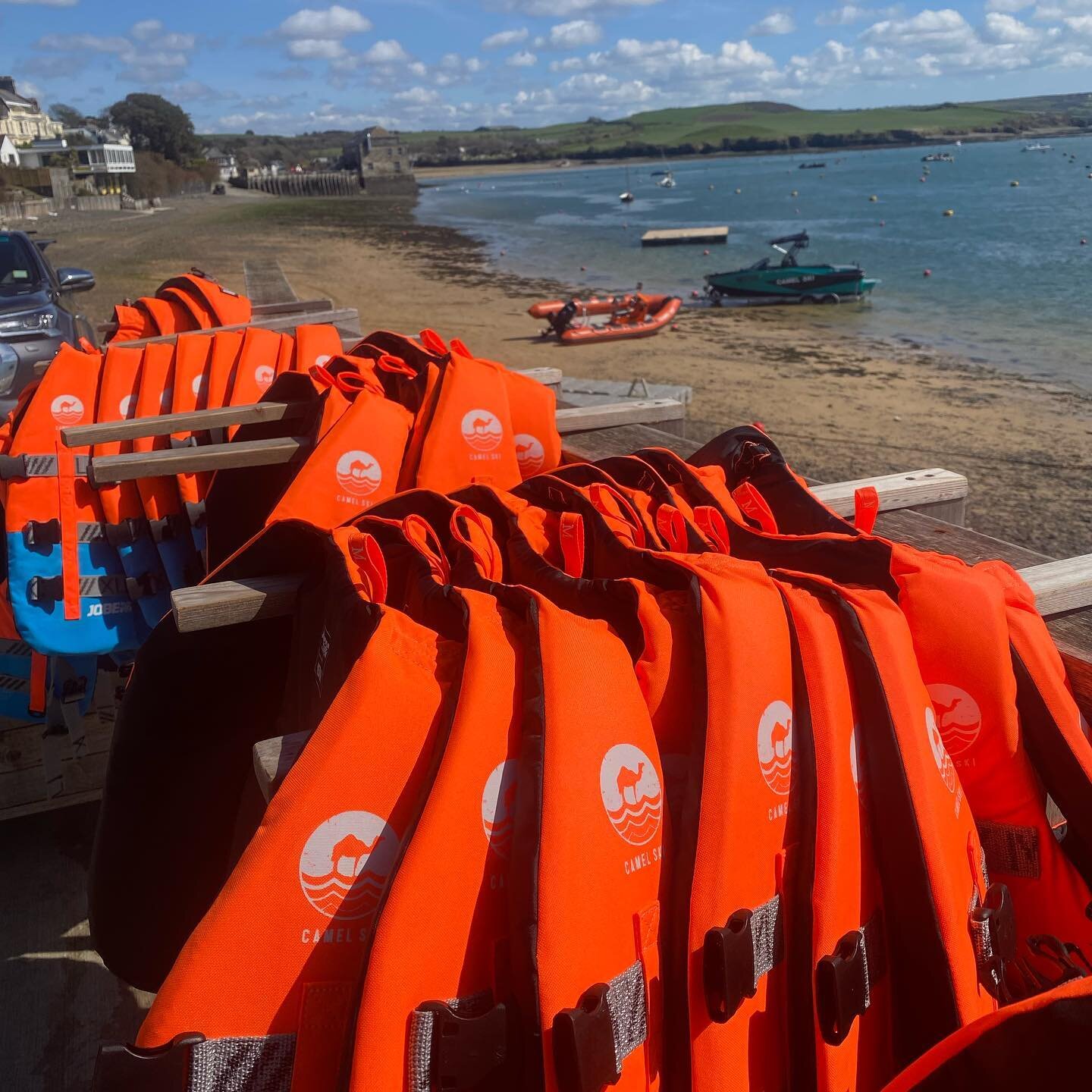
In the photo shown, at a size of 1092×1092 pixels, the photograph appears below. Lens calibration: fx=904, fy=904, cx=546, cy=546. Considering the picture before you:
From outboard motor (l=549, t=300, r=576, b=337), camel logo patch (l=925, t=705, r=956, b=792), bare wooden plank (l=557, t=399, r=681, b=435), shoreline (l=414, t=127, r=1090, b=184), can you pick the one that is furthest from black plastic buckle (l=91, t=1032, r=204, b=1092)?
shoreline (l=414, t=127, r=1090, b=184)

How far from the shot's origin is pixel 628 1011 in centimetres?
104

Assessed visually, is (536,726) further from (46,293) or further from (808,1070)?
(46,293)

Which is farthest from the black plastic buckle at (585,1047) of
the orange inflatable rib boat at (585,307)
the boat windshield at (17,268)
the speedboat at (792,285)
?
the speedboat at (792,285)

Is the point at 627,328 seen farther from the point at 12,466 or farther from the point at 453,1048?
the point at 453,1048

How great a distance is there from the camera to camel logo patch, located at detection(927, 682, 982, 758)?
1333 mm

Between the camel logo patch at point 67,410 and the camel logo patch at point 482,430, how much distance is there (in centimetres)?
142

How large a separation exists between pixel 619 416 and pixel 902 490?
113 centimetres

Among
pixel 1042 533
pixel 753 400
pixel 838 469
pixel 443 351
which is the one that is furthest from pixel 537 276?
pixel 443 351

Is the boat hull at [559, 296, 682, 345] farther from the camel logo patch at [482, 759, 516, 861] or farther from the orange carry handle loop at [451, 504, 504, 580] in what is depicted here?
the camel logo patch at [482, 759, 516, 861]

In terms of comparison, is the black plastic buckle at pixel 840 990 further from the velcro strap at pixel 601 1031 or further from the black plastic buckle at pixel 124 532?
the black plastic buckle at pixel 124 532

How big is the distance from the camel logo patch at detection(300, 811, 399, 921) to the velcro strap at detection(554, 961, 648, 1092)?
27 cm

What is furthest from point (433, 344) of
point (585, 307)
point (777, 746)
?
point (585, 307)

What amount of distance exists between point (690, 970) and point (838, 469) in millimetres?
10003

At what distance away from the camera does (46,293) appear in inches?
341
